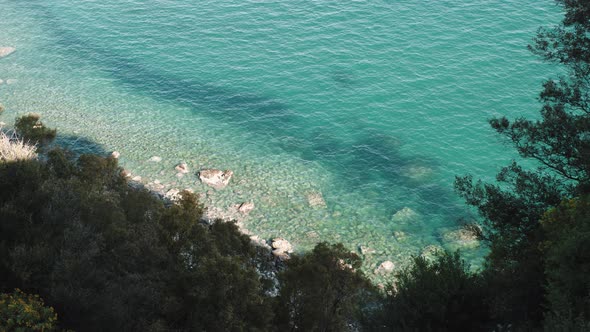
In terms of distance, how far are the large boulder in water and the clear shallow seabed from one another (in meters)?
0.57

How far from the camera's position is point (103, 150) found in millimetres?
40281

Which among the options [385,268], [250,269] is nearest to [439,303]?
[250,269]

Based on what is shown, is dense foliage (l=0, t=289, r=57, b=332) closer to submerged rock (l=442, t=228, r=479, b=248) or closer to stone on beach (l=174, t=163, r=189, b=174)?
stone on beach (l=174, t=163, r=189, b=174)

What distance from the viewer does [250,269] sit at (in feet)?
65.2

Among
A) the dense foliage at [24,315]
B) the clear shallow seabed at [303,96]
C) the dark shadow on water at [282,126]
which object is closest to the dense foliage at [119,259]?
the dense foliage at [24,315]

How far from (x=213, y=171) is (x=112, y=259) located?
17580 mm

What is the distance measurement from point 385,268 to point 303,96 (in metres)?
21.0

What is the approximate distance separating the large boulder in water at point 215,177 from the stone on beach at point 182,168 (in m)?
1.23

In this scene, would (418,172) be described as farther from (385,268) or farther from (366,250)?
(385,268)

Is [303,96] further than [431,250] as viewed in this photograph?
Yes

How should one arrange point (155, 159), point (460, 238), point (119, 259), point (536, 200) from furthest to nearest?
point (155, 159) → point (460, 238) → point (536, 200) → point (119, 259)

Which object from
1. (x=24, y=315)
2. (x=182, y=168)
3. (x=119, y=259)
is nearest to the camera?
(x=24, y=315)

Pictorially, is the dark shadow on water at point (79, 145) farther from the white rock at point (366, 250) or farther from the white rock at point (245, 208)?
the white rock at point (366, 250)

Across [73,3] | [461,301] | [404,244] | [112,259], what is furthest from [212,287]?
[73,3]
